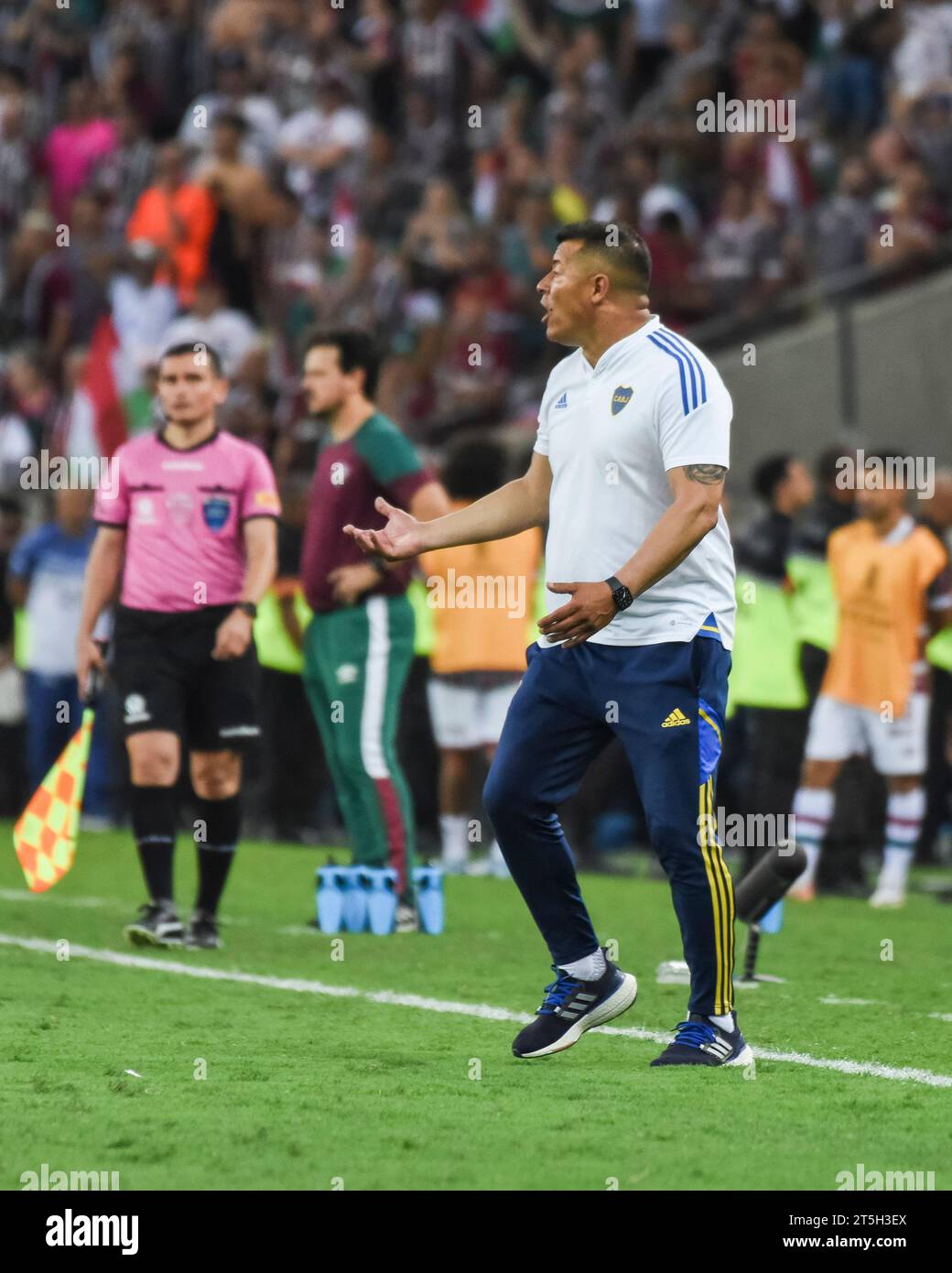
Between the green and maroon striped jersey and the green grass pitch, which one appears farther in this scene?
the green and maroon striped jersey

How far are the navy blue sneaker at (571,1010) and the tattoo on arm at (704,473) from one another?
140cm

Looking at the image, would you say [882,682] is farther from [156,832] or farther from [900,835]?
[156,832]

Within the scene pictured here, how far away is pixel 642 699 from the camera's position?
20.9ft

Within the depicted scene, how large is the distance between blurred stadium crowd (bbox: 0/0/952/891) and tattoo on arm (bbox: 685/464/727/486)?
865 cm

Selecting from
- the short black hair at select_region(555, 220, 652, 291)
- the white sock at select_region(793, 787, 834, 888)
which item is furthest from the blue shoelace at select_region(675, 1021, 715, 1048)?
the white sock at select_region(793, 787, 834, 888)

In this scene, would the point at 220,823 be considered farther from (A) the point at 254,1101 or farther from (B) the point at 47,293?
(B) the point at 47,293

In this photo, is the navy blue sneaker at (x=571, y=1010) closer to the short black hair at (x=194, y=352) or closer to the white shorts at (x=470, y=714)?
the short black hair at (x=194, y=352)

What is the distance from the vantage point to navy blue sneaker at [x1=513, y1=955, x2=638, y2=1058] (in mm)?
6664

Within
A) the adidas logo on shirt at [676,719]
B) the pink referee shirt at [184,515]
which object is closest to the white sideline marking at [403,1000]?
the adidas logo on shirt at [676,719]

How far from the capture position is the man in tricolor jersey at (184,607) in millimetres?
9328

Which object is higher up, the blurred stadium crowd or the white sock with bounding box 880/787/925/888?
the blurred stadium crowd

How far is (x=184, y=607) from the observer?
369 inches

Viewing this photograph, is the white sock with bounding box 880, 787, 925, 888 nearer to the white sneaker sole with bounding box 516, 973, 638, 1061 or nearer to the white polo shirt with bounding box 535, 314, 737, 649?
the white sneaker sole with bounding box 516, 973, 638, 1061
